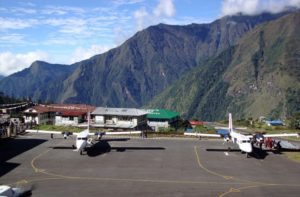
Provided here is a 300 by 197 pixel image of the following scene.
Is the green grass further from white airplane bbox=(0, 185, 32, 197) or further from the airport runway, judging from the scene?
white airplane bbox=(0, 185, 32, 197)

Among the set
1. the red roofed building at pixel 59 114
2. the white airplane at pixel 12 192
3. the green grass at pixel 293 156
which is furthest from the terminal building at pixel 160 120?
the white airplane at pixel 12 192

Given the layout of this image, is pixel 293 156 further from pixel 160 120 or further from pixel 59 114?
pixel 59 114

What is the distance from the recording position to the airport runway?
1698 inches

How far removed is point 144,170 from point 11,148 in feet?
87.8

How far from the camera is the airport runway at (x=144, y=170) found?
4312cm

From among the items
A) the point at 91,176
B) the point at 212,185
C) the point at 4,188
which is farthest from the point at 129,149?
the point at 4,188

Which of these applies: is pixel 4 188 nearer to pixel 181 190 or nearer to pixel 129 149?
pixel 181 190

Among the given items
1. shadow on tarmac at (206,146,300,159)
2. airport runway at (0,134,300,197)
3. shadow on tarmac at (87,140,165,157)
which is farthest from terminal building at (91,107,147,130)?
shadow on tarmac at (206,146,300,159)

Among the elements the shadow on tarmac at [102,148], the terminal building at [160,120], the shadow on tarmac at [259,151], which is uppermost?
the terminal building at [160,120]

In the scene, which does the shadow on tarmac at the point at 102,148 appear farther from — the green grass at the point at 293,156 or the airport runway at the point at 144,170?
the green grass at the point at 293,156

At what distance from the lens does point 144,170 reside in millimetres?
52281

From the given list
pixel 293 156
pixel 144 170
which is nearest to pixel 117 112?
pixel 293 156

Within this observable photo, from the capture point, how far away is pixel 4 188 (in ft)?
124

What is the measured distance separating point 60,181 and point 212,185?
16633mm
